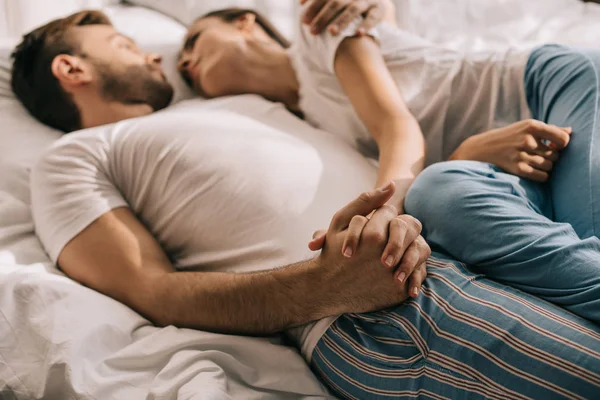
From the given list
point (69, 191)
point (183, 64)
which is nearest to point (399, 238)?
point (69, 191)

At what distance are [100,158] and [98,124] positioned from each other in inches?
11.2

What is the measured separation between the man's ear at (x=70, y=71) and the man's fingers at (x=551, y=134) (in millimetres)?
949

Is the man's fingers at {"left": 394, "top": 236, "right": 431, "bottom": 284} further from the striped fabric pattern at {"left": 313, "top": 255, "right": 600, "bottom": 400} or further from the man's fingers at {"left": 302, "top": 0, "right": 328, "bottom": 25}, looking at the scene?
the man's fingers at {"left": 302, "top": 0, "right": 328, "bottom": 25}

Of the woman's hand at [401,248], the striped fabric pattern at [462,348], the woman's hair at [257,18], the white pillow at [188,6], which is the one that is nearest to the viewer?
the striped fabric pattern at [462,348]

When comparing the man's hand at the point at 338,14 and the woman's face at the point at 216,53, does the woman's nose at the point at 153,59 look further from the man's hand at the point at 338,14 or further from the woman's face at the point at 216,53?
the man's hand at the point at 338,14

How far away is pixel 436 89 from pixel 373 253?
0.62 m

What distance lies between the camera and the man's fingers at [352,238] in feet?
2.73

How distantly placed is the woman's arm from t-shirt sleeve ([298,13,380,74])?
0.05 feet

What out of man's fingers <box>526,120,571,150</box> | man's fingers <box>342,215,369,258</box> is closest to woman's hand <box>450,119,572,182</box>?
man's fingers <box>526,120,571,150</box>

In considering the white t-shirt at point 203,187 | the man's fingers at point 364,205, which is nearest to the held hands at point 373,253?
the man's fingers at point 364,205

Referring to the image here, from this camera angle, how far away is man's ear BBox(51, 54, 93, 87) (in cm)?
136

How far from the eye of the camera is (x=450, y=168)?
0.97 m

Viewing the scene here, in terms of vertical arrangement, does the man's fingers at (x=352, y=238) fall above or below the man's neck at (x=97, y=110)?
above

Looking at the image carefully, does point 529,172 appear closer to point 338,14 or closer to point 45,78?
point 338,14
